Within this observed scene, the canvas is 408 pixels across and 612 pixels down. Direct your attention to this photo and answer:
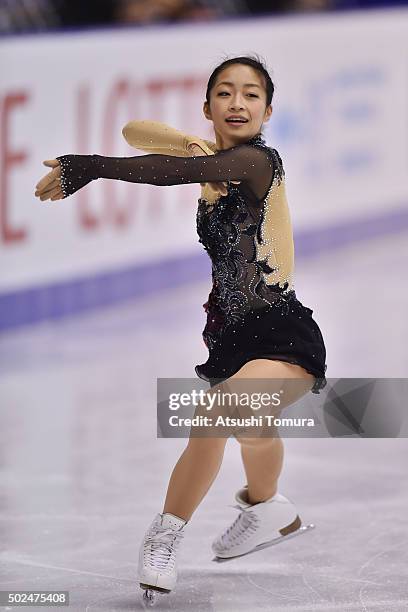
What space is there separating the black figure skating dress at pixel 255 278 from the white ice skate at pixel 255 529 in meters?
0.37

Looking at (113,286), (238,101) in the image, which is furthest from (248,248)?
(113,286)

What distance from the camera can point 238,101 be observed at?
8.74 ft

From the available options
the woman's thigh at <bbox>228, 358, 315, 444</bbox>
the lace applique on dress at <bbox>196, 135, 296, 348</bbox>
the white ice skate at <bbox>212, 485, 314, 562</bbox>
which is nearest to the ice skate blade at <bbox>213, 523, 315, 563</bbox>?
the white ice skate at <bbox>212, 485, 314, 562</bbox>

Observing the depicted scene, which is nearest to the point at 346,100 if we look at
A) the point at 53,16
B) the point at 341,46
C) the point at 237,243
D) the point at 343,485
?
the point at 341,46

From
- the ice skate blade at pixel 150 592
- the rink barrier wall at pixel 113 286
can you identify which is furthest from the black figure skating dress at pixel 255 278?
the rink barrier wall at pixel 113 286

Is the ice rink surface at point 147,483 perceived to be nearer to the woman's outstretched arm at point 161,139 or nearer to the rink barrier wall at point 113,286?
the rink barrier wall at point 113,286

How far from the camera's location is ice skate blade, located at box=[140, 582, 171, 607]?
269cm

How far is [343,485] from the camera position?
364 centimetres

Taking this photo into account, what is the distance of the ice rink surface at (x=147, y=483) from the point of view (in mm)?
2812

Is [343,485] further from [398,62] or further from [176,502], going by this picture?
[398,62]

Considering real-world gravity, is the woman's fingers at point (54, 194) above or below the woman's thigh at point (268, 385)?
above

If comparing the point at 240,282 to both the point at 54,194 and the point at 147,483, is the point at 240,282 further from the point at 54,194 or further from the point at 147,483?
the point at 147,483

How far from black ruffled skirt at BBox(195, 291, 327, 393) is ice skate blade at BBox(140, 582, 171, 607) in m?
0.41

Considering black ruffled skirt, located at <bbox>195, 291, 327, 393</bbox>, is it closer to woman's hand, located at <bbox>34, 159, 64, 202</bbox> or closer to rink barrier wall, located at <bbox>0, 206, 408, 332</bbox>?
woman's hand, located at <bbox>34, 159, 64, 202</bbox>
